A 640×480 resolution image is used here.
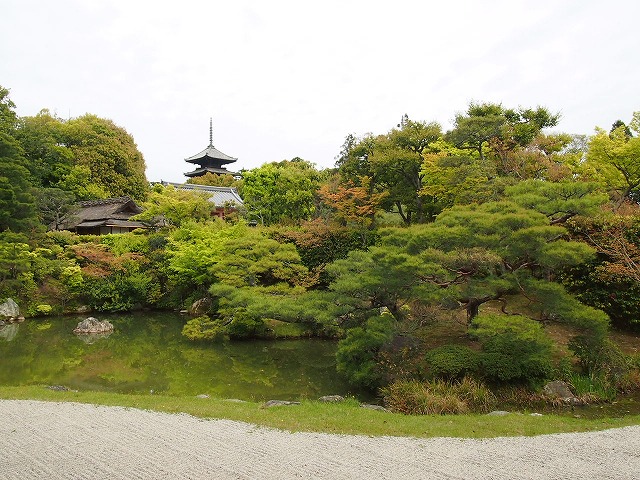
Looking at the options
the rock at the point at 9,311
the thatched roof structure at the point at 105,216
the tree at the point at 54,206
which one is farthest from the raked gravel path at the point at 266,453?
the thatched roof structure at the point at 105,216

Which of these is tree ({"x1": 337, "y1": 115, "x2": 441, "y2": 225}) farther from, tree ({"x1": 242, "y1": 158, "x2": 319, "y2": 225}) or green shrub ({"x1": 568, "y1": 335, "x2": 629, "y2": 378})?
green shrub ({"x1": 568, "y1": 335, "x2": 629, "y2": 378})

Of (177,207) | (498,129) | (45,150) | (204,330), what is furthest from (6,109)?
(498,129)

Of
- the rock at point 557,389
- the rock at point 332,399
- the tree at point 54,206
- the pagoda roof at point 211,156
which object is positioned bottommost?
the rock at point 332,399

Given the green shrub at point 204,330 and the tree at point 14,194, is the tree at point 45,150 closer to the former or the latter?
the tree at point 14,194

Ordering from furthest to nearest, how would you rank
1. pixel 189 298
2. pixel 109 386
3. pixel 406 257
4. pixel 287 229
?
1. pixel 189 298
2. pixel 287 229
3. pixel 109 386
4. pixel 406 257

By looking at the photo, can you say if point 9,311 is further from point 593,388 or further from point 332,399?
point 593,388

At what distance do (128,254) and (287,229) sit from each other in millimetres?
7156

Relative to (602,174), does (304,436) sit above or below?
below

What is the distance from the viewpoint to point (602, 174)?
1330 cm

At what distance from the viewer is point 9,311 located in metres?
16.8

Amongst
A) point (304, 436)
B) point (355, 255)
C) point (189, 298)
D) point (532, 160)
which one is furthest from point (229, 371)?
point (532, 160)

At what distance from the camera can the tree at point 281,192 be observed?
1969 centimetres

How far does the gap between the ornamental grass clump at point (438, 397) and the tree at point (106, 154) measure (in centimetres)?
2772

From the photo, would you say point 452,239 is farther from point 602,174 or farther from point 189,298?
point 189,298
